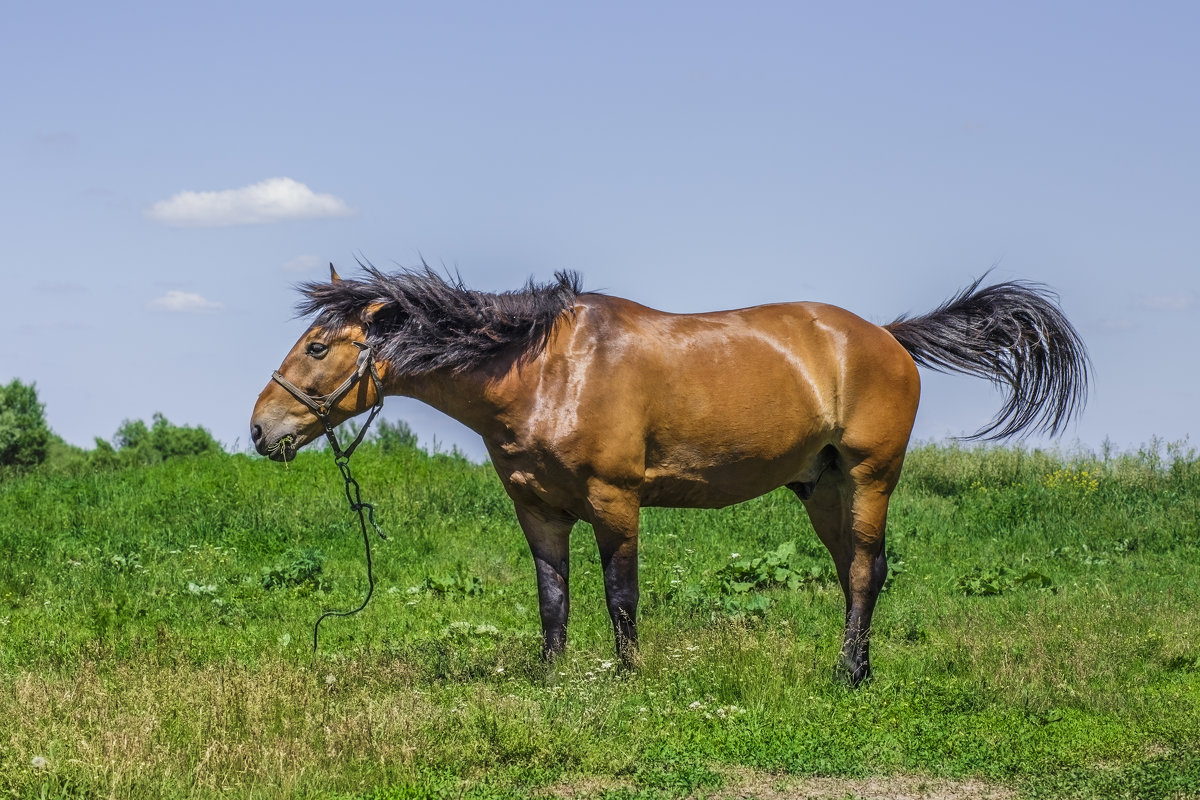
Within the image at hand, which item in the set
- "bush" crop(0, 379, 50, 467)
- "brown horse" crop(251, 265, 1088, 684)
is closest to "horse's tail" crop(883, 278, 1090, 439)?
"brown horse" crop(251, 265, 1088, 684)

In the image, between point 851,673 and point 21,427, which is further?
point 21,427

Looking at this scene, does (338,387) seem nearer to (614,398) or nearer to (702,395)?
(614,398)

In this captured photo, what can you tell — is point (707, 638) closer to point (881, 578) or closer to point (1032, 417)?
point (881, 578)

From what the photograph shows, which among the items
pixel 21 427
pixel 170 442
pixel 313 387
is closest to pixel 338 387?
pixel 313 387

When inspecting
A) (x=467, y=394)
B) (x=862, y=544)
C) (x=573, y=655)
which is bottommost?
(x=573, y=655)

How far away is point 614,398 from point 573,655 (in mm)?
1569

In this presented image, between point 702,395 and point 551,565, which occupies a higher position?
point 702,395

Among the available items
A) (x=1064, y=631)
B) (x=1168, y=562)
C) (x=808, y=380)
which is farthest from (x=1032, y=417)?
(x=1168, y=562)

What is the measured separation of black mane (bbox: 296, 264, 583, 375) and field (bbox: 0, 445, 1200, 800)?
184 centimetres

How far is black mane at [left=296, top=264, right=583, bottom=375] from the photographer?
22.4 feet

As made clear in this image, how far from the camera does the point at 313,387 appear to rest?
6.84 meters

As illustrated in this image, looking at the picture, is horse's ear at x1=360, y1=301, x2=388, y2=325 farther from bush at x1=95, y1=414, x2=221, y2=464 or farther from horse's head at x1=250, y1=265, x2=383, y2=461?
bush at x1=95, y1=414, x2=221, y2=464

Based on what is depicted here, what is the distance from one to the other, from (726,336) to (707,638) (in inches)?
77.0

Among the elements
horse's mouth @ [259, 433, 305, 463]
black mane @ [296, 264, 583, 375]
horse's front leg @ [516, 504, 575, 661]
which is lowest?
horse's front leg @ [516, 504, 575, 661]
